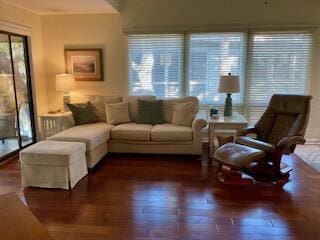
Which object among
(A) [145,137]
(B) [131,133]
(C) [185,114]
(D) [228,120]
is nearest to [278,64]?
(D) [228,120]

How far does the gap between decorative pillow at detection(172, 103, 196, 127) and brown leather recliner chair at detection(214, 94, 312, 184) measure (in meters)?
0.85

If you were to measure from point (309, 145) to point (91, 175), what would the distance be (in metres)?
3.84

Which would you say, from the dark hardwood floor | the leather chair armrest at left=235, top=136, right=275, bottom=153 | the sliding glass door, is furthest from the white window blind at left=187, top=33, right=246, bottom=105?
the sliding glass door

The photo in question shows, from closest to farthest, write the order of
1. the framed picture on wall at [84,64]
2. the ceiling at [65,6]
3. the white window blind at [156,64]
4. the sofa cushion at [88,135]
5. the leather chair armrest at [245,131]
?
the sofa cushion at [88,135] → the leather chair armrest at [245,131] → the ceiling at [65,6] → the white window blind at [156,64] → the framed picture on wall at [84,64]

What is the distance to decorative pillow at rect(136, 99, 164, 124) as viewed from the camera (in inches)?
180

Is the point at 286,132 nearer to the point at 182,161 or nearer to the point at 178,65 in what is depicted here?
the point at 182,161

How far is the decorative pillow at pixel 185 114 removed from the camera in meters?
4.39

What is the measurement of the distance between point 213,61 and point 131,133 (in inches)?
79.4

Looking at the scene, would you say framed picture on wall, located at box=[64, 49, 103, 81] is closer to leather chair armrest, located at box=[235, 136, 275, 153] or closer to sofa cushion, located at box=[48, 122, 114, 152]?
sofa cushion, located at box=[48, 122, 114, 152]

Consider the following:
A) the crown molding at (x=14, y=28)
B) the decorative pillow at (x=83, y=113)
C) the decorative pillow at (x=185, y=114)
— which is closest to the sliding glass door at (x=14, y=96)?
the crown molding at (x=14, y=28)

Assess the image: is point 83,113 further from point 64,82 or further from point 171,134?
point 171,134

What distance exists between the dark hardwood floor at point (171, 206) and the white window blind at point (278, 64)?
1618 mm

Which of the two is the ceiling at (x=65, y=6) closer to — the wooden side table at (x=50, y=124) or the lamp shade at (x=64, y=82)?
the lamp shade at (x=64, y=82)

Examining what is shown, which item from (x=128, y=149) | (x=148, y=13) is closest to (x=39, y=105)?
(x=128, y=149)
